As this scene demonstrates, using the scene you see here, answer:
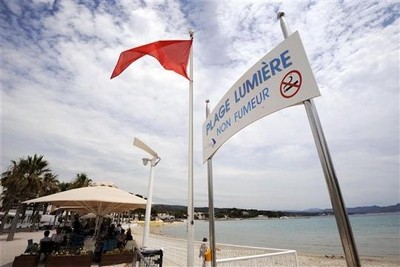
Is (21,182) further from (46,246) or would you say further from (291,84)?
(291,84)

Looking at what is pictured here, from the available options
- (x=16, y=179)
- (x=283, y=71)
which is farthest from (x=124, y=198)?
(x=16, y=179)

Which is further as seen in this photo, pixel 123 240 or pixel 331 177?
pixel 123 240

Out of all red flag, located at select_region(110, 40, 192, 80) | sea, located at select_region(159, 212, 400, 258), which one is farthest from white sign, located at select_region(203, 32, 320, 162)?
red flag, located at select_region(110, 40, 192, 80)

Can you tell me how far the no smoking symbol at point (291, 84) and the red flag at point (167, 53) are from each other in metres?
3.59

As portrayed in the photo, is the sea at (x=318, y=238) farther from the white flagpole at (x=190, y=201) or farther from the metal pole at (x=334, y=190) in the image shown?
the white flagpole at (x=190, y=201)

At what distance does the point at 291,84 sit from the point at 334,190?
845 mm

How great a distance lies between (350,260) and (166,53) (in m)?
4.99

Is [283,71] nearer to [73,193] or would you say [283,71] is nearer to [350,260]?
[350,260]

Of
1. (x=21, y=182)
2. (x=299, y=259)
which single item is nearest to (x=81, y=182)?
(x=21, y=182)

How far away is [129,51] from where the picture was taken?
5414mm

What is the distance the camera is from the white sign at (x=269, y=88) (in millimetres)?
1781

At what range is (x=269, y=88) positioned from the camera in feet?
6.71

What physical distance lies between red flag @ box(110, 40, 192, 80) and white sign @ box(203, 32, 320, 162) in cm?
279

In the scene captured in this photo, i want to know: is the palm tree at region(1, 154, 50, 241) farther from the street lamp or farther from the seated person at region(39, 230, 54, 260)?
the street lamp
